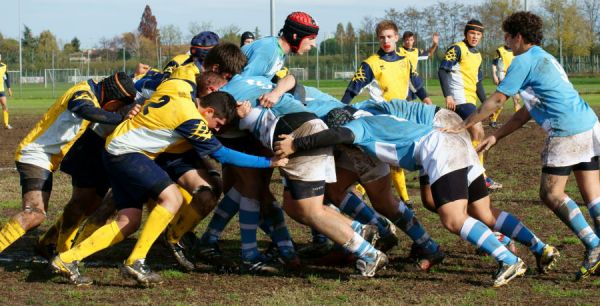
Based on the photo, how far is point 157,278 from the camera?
6.88 meters

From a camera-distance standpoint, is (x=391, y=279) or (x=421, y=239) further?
(x=421, y=239)

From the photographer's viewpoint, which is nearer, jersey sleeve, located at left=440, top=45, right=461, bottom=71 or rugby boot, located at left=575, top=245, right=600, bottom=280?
rugby boot, located at left=575, top=245, right=600, bottom=280

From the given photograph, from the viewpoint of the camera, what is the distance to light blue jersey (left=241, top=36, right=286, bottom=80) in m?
7.79

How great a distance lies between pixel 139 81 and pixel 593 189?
450 cm

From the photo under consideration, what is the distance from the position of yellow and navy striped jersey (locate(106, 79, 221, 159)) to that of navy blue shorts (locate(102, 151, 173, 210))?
0.22 feet

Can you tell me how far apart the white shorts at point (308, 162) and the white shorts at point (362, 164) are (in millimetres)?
416

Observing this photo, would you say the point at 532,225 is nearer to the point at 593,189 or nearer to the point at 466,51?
the point at 593,189

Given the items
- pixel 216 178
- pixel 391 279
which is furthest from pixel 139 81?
pixel 391 279

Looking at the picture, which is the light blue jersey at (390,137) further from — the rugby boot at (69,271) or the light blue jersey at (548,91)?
the rugby boot at (69,271)

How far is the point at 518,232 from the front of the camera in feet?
23.3

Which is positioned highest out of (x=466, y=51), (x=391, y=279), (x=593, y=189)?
(x=466, y=51)

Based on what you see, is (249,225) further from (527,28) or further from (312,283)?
(527,28)

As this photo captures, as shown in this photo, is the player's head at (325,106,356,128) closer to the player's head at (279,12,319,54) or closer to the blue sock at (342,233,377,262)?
the blue sock at (342,233,377,262)

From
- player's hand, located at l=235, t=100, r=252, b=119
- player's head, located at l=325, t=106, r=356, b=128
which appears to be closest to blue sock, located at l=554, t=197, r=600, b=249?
player's head, located at l=325, t=106, r=356, b=128
